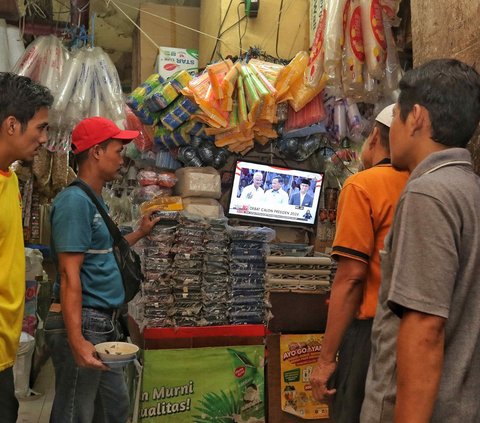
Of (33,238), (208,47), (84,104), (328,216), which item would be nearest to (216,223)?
(328,216)

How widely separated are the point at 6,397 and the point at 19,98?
110cm

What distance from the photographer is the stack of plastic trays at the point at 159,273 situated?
3.14 metres

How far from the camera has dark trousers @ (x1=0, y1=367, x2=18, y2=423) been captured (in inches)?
72.6

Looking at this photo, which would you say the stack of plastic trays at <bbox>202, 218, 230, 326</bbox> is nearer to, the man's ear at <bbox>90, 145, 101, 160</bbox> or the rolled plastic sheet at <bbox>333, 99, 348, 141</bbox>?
the rolled plastic sheet at <bbox>333, 99, 348, 141</bbox>

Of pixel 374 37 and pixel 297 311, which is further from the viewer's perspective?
pixel 297 311

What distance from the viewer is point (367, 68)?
2557 mm

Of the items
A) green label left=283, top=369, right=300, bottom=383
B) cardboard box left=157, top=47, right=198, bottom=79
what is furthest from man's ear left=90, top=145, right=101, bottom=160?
cardboard box left=157, top=47, right=198, bottom=79

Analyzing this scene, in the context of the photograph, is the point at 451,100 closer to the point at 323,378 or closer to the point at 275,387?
the point at 323,378

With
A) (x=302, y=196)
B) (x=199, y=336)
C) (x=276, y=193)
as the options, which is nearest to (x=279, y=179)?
(x=276, y=193)

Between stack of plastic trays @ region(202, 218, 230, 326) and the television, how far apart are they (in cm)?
27

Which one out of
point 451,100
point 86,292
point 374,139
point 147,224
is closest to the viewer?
point 451,100

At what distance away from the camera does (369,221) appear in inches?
64.3

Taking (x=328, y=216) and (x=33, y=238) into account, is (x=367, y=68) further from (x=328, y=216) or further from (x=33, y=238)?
(x=33, y=238)

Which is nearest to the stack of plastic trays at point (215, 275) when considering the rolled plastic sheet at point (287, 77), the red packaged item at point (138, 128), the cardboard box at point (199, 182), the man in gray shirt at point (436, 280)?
the cardboard box at point (199, 182)
